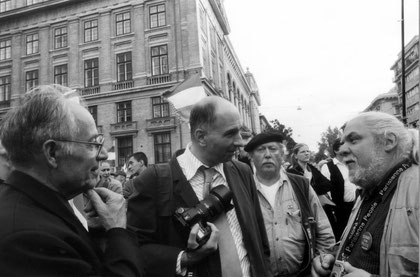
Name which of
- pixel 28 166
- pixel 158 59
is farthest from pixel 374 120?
pixel 158 59

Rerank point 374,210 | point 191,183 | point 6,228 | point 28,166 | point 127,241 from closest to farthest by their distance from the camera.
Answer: point 6,228 → point 28,166 → point 127,241 → point 374,210 → point 191,183

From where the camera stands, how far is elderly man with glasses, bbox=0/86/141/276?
1188 millimetres

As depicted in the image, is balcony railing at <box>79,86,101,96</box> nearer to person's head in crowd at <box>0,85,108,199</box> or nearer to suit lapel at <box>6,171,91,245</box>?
person's head in crowd at <box>0,85,108,199</box>

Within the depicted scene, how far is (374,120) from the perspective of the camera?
2.44m

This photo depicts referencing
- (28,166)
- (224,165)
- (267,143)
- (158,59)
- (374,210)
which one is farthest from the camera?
(158,59)

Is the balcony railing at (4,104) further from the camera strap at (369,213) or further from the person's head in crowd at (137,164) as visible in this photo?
the camera strap at (369,213)

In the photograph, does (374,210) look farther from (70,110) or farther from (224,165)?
(70,110)

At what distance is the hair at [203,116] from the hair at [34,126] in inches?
41.0

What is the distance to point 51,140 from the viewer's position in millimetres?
1446

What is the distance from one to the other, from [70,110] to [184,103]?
17.0 feet

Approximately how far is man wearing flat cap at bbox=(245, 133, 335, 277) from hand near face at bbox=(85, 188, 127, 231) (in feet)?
6.30

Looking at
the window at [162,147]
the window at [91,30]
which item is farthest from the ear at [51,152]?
the window at [91,30]

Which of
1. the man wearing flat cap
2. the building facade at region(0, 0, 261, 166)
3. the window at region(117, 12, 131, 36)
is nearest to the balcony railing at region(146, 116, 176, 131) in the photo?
the building facade at region(0, 0, 261, 166)

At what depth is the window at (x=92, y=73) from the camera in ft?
91.4
